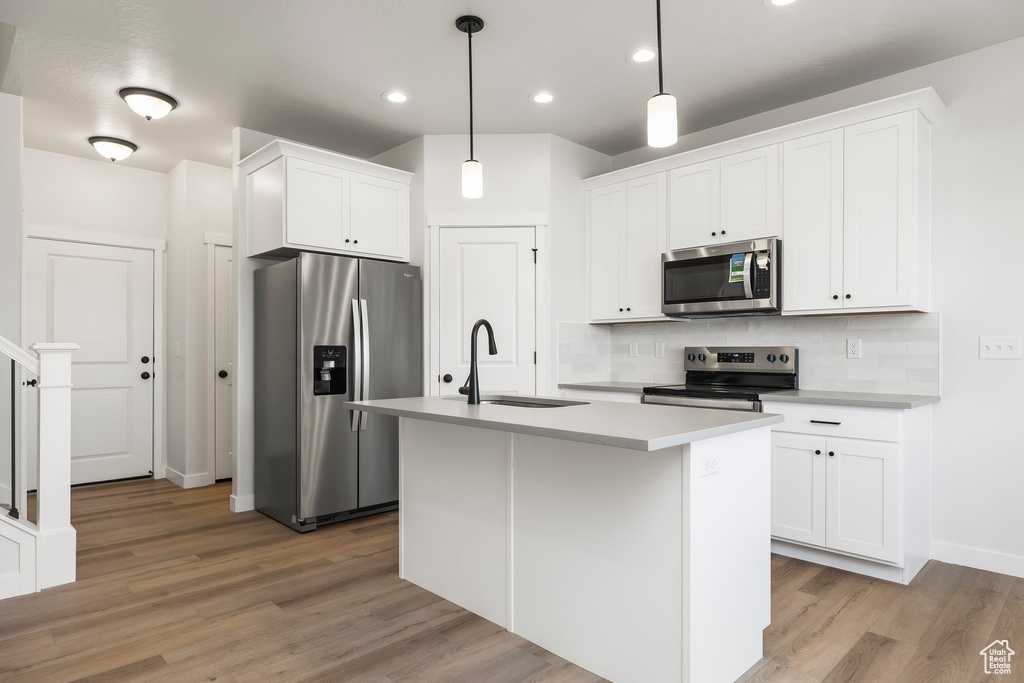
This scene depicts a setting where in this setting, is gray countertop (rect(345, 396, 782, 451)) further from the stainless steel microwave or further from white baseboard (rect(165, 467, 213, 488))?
white baseboard (rect(165, 467, 213, 488))

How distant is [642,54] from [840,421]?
2118mm

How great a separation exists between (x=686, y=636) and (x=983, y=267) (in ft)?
8.35

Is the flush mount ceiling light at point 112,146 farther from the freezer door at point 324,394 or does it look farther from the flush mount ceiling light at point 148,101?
the freezer door at point 324,394

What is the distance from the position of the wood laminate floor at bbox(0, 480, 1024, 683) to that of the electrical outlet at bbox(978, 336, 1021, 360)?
1.07m

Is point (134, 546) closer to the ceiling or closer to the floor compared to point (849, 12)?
closer to the floor

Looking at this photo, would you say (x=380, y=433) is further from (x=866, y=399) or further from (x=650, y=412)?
(x=866, y=399)

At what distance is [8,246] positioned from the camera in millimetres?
3566

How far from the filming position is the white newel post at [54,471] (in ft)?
8.95

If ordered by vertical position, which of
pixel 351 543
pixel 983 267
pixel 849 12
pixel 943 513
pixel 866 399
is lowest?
pixel 351 543

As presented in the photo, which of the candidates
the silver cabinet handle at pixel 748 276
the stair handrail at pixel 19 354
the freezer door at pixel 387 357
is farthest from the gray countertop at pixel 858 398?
the stair handrail at pixel 19 354

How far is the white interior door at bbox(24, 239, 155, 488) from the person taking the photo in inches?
185

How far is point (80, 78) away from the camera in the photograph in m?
3.40

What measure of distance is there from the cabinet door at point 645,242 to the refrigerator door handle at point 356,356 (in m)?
1.85

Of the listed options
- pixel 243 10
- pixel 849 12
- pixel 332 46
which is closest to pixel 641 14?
pixel 849 12
